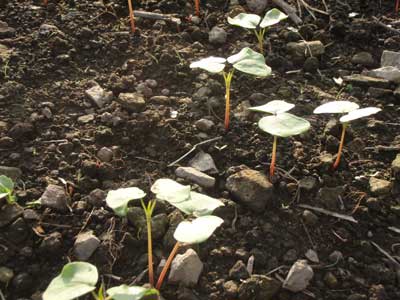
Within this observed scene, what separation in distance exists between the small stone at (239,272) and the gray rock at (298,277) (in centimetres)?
10

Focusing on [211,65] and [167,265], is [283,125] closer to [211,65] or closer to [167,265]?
[211,65]

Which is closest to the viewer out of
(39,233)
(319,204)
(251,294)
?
(251,294)

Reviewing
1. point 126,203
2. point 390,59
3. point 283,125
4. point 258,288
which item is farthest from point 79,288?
point 390,59

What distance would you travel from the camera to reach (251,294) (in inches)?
53.4

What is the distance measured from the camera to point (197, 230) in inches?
48.4

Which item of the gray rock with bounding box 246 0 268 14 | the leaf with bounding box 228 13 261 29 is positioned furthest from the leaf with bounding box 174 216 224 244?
the gray rock with bounding box 246 0 268 14

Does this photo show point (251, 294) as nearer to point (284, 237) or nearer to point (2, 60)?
point (284, 237)

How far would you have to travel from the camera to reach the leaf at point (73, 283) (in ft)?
3.66

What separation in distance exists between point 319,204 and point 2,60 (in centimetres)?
126

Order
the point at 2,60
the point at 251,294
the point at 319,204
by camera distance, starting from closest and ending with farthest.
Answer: the point at 251,294 < the point at 319,204 < the point at 2,60

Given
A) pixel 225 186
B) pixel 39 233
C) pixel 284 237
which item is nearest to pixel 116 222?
pixel 39 233

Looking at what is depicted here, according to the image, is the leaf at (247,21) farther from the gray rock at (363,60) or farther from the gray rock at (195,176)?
the gray rock at (195,176)

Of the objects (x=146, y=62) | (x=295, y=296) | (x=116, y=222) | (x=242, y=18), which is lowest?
(x=295, y=296)

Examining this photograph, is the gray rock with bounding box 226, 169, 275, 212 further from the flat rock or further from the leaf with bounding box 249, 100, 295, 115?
the flat rock
